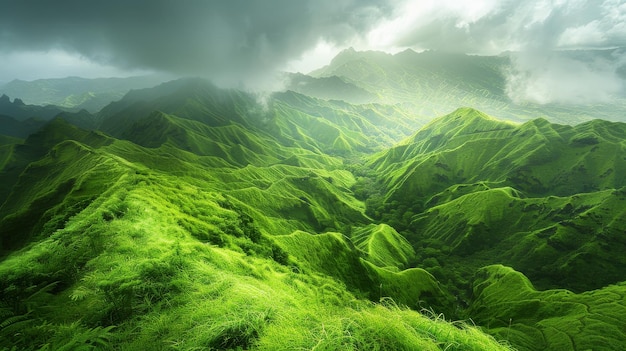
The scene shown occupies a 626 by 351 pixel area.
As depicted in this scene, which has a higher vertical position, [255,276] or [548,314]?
[255,276]

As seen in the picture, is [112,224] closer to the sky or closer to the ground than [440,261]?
closer to the sky

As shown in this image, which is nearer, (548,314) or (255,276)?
(255,276)

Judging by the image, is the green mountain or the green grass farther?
the green grass

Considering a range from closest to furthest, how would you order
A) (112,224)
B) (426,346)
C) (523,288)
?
1. (426,346)
2. (112,224)
3. (523,288)

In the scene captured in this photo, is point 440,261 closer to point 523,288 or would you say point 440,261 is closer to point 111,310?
point 523,288

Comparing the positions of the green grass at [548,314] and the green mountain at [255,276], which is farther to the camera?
the green grass at [548,314]

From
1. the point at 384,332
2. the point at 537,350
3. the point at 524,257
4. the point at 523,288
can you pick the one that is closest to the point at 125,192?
the point at 384,332

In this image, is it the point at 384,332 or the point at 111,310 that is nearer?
the point at 384,332

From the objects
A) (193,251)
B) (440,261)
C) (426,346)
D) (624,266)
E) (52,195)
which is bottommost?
(440,261)

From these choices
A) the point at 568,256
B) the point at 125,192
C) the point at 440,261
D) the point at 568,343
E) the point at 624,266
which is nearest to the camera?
the point at 125,192
